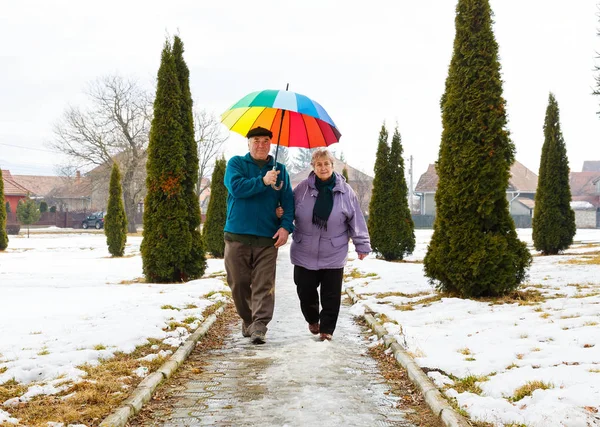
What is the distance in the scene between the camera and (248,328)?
6254 mm

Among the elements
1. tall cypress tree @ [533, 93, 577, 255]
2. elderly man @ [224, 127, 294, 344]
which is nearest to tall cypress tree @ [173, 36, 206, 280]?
elderly man @ [224, 127, 294, 344]

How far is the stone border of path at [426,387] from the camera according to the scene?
358 cm

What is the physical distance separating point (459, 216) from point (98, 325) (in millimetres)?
5441

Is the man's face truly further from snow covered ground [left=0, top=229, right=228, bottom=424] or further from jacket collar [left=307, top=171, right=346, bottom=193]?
snow covered ground [left=0, top=229, right=228, bottom=424]

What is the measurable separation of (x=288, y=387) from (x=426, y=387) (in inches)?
42.2

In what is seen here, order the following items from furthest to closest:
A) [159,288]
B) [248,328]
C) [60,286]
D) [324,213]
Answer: [60,286]
[159,288]
[248,328]
[324,213]

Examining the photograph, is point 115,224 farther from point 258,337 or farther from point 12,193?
point 12,193

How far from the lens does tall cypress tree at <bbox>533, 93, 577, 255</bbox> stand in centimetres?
1867

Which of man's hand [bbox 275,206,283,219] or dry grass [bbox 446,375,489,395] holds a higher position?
man's hand [bbox 275,206,283,219]

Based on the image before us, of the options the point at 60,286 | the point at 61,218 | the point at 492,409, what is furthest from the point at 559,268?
the point at 61,218

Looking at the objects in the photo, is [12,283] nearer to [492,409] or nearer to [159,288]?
[159,288]

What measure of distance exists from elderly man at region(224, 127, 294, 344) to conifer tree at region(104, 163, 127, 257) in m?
17.7

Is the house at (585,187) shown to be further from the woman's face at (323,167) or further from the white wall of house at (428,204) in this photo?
the woman's face at (323,167)

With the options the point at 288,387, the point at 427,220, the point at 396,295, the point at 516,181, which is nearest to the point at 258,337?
the point at 288,387
